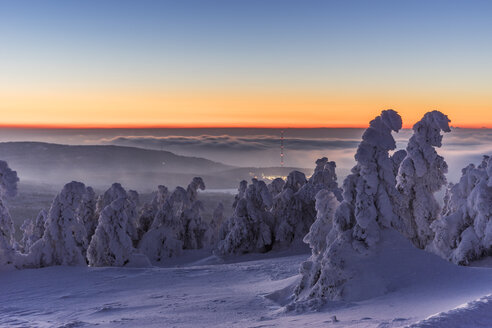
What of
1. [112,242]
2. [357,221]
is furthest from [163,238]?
[357,221]

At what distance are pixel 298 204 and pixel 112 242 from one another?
1725 centimetres

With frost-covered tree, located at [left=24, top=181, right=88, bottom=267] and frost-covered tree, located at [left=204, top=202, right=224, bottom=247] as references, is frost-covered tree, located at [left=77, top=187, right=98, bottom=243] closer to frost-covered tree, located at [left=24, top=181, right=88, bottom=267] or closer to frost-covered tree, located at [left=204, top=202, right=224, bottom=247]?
frost-covered tree, located at [left=204, top=202, right=224, bottom=247]

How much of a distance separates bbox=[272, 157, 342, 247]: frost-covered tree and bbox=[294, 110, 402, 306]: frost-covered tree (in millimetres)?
20469

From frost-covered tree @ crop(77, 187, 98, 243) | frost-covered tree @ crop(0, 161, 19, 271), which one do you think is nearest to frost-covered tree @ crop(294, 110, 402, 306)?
frost-covered tree @ crop(0, 161, 19, 271)

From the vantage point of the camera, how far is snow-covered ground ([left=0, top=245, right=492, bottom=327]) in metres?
9.58

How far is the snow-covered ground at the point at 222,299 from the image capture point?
9.58 metres

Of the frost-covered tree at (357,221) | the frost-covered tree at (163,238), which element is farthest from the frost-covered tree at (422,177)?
the frost-covered tree at (163,238)

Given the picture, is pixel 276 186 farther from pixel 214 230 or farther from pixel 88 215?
pixel 88 215

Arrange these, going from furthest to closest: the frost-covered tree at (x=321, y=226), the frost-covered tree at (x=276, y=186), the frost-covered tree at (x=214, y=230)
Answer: the frost-covered tree at (x=214, y=230), the frost-covered tree at (x=276, y=186), the frost-covered tree at (x=321, y=226)

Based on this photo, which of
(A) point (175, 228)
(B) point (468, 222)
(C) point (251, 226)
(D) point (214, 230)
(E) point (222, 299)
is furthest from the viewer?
(D) point (214, 230)

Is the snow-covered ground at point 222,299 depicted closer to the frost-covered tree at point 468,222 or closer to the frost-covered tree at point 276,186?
the frost-covered tree at point 468,222

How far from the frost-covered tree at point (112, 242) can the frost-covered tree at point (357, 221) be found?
16677 millimetres

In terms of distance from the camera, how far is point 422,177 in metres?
26.6

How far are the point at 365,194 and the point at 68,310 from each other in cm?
1145
